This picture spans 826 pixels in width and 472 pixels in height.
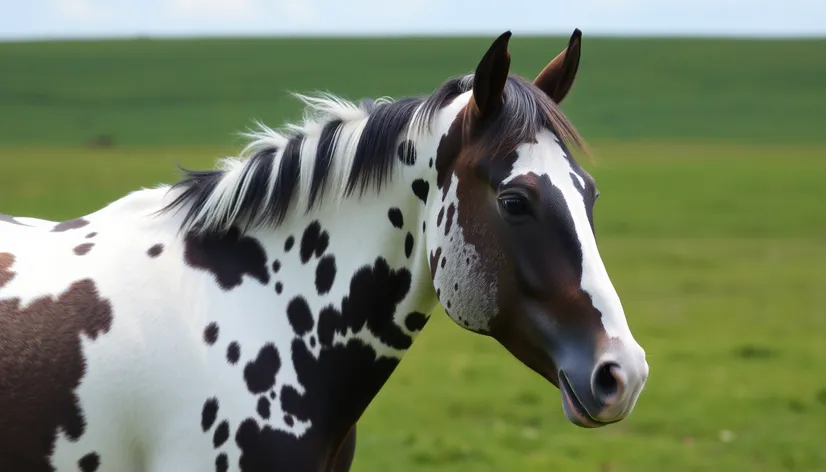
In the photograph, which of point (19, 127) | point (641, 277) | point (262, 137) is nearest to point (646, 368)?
point (262, 137)

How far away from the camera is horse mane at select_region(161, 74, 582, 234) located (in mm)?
3209

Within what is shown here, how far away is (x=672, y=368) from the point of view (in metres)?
10.6

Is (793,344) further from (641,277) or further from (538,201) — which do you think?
(538,201)

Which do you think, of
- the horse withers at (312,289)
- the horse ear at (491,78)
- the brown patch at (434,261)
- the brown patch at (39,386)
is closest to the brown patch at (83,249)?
the horse withers at (312,289)

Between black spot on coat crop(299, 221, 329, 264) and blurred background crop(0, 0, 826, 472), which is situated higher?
black spot on coat crop(299, 221, 329, 264)

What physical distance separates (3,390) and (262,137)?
1.16m

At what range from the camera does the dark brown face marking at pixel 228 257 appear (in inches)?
127

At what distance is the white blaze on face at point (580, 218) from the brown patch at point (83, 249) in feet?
4.57

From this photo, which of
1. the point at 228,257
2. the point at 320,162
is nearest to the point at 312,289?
the point at 228,257

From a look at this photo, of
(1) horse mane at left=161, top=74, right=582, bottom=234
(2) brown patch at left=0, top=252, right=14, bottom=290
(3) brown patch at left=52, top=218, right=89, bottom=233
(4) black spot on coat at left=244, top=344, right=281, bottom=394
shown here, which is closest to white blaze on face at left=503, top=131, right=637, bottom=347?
(1) horse mane at left=161, top=74, right=582, bottom=234

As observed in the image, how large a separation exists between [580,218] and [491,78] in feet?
1.61

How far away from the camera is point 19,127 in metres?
50.5

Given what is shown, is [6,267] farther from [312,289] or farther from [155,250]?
[312,289]

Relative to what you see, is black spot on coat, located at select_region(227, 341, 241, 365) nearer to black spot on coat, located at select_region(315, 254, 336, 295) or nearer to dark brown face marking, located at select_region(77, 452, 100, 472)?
black spot on coat, located at select_region(315, 254, 336, 295)
